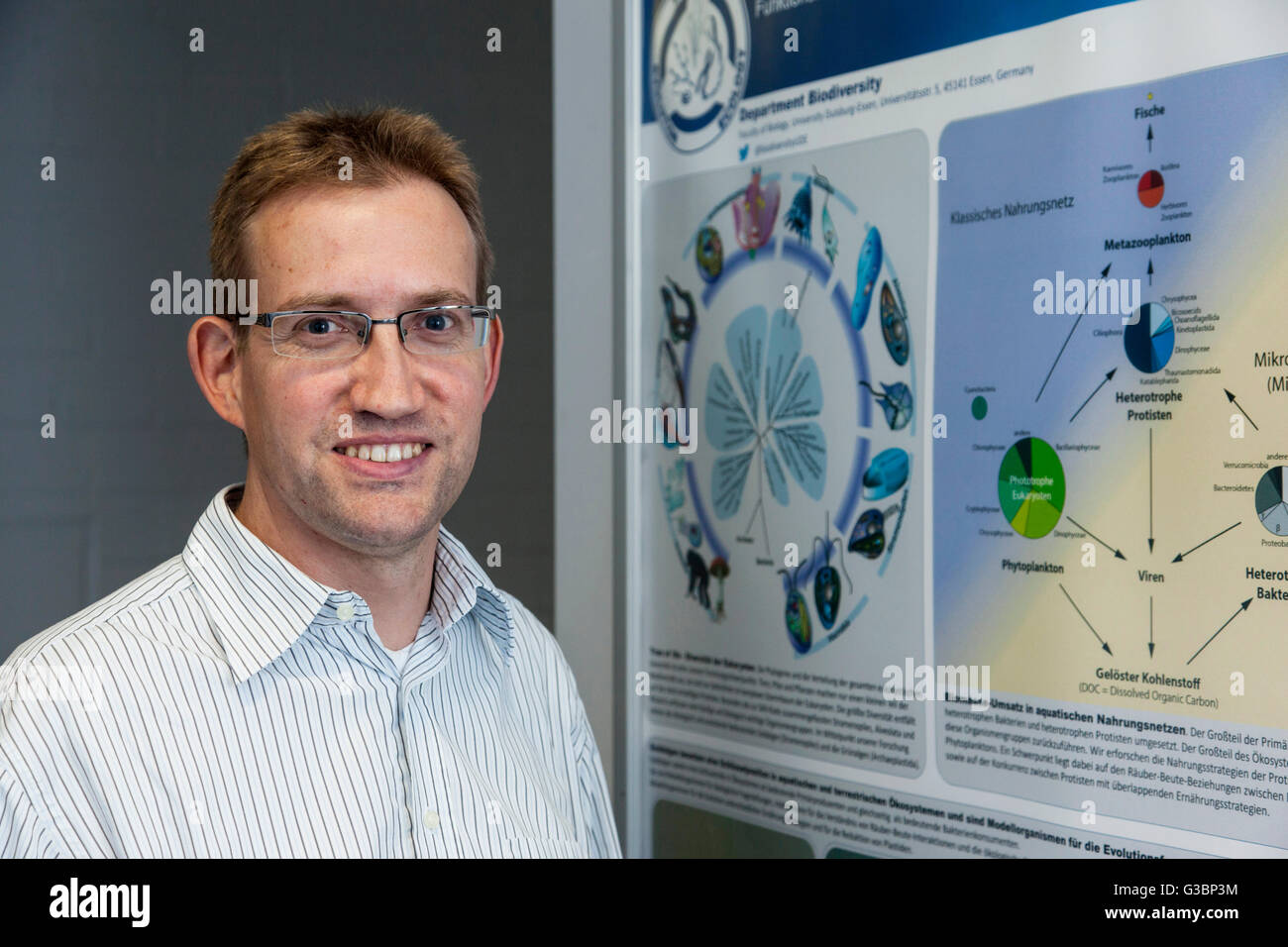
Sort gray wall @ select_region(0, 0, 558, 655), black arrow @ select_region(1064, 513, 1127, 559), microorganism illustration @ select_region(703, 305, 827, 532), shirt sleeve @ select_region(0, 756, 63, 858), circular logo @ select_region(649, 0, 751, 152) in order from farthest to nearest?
circular logo @ select_region(649, 0, 751, 152), microorganism illustration @ select_region(703, 305, 827, 532), gray wall @ select_region(0, 0, 558, 655), black arrow @ select_region(1064, 513, 1127, 559), shirt sleeve @ select_region(0, 756, 63, 858)

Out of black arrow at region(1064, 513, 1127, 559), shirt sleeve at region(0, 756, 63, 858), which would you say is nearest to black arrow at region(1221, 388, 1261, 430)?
black arrow at region(1064, 513, 1127, 559)

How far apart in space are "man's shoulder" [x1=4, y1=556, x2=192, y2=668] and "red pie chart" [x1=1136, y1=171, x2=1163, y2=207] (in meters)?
1.17

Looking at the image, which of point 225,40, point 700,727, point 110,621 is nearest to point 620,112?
point 225,40

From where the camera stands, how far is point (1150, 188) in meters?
1.45

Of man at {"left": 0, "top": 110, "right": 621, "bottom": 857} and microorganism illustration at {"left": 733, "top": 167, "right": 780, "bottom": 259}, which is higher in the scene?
microorganism illustration at {"left": 733, "top": 167, "right": 780, "bottom": 259}

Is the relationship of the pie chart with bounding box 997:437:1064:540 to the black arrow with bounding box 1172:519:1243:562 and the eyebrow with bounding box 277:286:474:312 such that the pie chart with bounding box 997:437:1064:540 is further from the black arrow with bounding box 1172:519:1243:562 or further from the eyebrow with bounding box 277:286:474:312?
the eyebrow with bounding box 277:286:474:312

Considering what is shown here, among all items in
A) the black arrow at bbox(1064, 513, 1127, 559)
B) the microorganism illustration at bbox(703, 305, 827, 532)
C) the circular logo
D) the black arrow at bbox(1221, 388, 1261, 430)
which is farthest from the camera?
the circular logo

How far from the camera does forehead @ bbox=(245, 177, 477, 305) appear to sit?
129cm

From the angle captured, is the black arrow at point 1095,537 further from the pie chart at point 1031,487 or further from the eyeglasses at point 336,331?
the eyeglasses at point 336,331

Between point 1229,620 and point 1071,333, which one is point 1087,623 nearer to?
point 1229,620

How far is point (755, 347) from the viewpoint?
6.56 ft

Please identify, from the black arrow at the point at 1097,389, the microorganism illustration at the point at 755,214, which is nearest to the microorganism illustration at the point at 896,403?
the black arrow at the point at 1097,389

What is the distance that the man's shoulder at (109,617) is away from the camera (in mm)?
1193

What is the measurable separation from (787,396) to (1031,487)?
0.48 metres
